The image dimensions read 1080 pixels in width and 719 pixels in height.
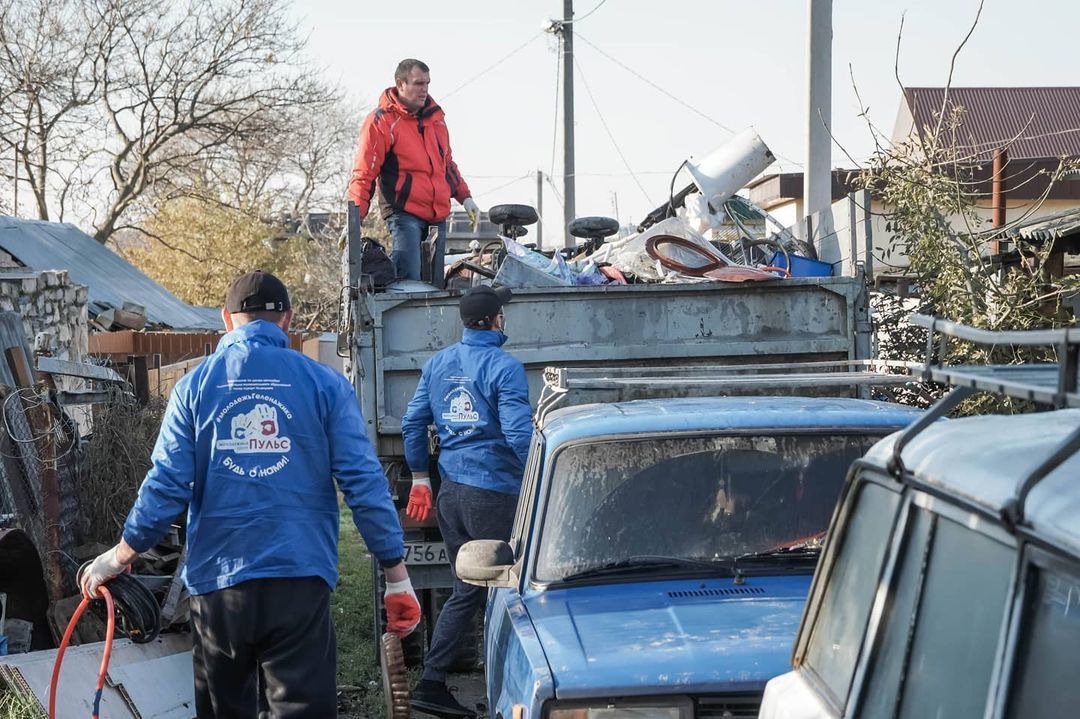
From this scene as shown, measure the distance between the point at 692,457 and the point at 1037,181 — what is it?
2147cm

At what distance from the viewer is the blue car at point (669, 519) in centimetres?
396

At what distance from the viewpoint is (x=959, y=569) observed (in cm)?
200

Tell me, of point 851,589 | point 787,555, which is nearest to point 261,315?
point 787,555

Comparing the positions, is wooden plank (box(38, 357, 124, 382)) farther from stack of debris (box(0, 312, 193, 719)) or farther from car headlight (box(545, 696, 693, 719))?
car headlight (box(545, 696, 693, 719))

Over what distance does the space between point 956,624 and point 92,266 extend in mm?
23106

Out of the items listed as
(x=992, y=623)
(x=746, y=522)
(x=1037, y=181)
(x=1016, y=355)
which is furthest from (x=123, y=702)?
(x=1037, y=181)

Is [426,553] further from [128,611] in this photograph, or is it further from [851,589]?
[851,589]

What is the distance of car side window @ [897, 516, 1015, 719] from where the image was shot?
1.89m

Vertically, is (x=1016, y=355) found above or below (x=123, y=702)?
above

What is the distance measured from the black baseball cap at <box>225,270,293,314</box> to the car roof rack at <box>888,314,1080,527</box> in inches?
108

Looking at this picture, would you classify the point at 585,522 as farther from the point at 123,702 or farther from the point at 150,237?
the point at 150,237

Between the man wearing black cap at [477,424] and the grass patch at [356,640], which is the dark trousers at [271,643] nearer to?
the man wearing black cap at [477,424]

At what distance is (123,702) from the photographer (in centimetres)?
553

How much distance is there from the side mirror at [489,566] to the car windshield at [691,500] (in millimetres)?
152
